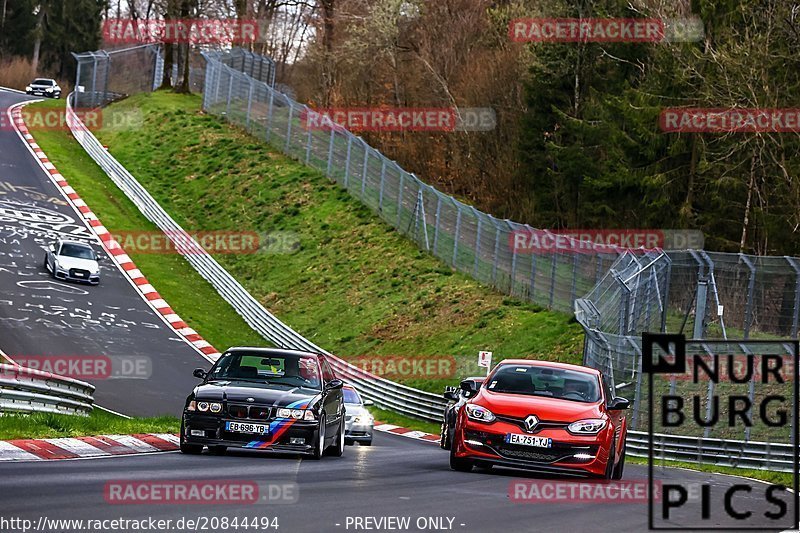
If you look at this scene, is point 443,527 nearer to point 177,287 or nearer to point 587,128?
point 177,287

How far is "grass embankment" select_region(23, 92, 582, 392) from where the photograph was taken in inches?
1483

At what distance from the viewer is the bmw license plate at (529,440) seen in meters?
14.3

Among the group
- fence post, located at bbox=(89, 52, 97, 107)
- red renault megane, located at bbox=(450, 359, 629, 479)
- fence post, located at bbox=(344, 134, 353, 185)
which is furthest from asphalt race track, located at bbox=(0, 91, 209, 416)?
fence post, located at bbox=(89, 52, 97, 107)

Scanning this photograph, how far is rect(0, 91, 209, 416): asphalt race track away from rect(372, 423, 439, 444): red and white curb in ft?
15.3

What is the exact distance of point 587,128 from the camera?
157 ft

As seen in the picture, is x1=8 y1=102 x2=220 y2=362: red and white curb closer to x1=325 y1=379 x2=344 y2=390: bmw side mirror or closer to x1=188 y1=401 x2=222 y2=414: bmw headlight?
x1=325 y1=379 x2=344 y2=390: bmw side mirror

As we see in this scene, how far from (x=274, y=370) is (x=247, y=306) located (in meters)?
26.8

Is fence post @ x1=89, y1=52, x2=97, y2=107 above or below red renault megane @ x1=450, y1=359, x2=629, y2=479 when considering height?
above

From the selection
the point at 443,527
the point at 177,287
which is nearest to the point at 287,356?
the point at 443,527

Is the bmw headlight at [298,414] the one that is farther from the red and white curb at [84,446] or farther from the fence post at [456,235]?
the fence post at [456,235]

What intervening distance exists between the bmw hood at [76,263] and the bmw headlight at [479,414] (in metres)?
28.5

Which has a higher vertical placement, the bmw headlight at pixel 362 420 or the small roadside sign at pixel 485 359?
the small roadside sign at pixel 485 359

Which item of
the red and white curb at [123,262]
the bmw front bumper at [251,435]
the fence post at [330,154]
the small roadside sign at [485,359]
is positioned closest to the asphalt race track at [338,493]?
the bmw front bumper at [251,435]

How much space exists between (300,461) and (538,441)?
3.00 metres
